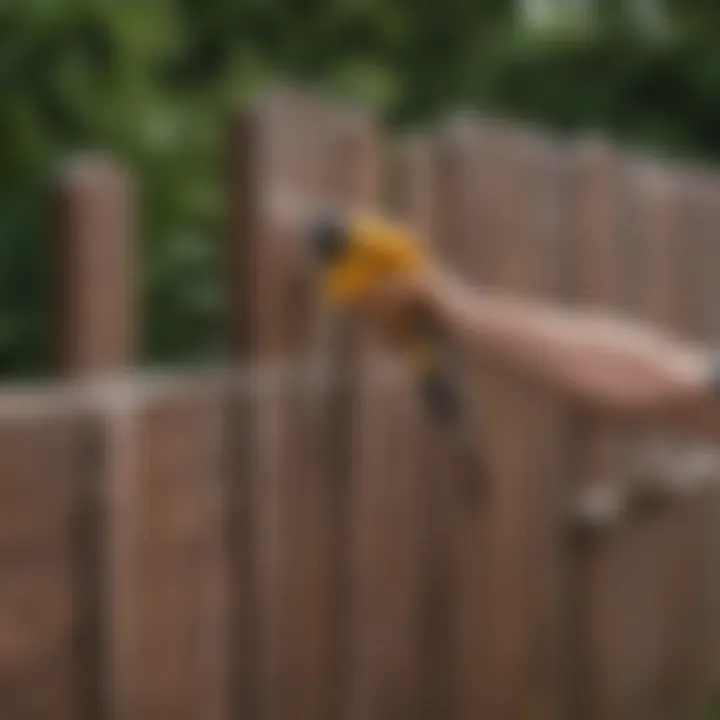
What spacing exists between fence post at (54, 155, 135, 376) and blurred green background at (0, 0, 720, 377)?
0.16 metres

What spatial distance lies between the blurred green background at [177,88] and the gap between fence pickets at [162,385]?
14 centimetres

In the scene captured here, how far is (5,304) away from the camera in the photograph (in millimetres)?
2664

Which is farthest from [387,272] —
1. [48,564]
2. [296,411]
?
[48,564]

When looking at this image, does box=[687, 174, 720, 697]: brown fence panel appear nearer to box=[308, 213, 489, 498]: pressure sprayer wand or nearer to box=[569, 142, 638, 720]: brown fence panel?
box=[569, 142, 638, 720]: brown fence panel

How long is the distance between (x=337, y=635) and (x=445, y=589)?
308 mm

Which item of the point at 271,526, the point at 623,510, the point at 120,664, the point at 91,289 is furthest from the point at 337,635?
the point at 623,510

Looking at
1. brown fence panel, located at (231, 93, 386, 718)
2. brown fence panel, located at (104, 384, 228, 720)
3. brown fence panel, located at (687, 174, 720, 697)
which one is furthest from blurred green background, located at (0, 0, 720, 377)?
brown fence panel, located at (687, 174, 720, 697)

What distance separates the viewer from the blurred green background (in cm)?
268

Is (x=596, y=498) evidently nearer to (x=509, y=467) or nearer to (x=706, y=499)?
(x=509, y=467)

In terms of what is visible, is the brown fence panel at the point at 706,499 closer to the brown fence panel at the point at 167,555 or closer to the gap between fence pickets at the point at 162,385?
the gap between fence pickets at the point at 162,385

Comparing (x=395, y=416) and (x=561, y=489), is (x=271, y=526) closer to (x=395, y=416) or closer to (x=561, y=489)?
(x=395, y=416)

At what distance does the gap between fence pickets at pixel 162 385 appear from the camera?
236 centimetres

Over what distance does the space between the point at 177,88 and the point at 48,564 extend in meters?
0.90

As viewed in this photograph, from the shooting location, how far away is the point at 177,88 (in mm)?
3055
